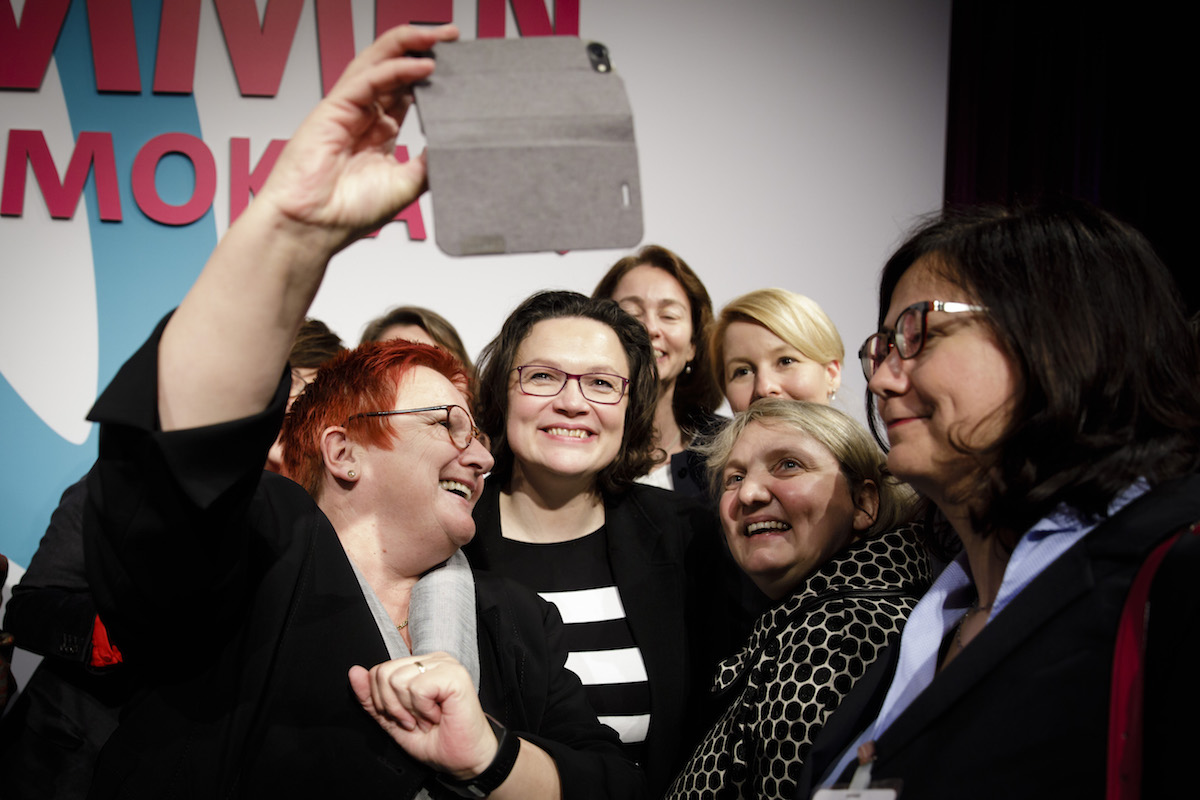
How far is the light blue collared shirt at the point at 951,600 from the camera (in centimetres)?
106

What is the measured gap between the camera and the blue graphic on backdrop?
11.1ft

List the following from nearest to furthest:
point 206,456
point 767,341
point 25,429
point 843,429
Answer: point 206,456 → point 843,429 → point 767,341 → point 25,429

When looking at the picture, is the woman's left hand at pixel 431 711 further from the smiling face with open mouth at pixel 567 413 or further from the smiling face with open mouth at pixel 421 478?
the smiling face with open mouth at pixel 567 413

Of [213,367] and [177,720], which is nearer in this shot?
[213,367]

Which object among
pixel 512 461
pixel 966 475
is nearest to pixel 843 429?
pixel 966 475

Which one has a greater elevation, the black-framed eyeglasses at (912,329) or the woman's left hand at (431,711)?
Answer: the black-framed eyeglasses at (912,329)

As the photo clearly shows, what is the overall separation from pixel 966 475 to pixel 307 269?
89 cm

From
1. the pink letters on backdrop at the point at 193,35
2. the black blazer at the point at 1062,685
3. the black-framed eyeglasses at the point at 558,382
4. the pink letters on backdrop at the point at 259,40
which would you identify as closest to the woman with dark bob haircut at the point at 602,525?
the black-framed eyeglasses at the point at 558,382

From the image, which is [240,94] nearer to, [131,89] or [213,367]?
[131,89]

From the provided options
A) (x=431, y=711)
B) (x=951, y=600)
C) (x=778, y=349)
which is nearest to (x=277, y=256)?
(x=431, y=711)

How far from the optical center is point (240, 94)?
138 inches

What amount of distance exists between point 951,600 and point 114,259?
340 centimetres

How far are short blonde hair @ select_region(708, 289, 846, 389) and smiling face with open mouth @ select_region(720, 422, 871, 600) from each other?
3.00 ft

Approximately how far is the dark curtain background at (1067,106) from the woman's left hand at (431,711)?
11.4 ft
